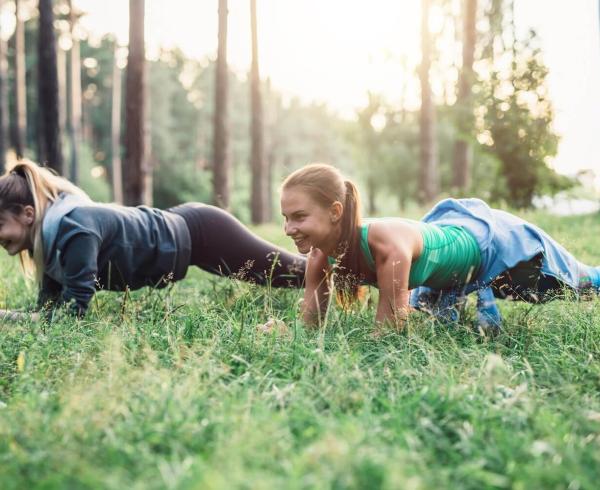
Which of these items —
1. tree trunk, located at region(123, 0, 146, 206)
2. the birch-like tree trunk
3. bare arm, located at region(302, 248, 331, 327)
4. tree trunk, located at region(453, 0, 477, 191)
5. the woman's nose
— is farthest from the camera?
the birch-like tree trunk

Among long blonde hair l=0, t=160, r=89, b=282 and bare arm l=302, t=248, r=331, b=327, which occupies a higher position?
long blonde hair l=0, t=160, r=89, b=282

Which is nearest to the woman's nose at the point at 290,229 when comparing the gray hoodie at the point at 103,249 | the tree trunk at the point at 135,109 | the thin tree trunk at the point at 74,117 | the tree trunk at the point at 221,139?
the gray hoodie at the point at 103,249

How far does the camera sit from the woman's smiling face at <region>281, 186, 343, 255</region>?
346cm

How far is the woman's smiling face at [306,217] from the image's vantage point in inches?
136

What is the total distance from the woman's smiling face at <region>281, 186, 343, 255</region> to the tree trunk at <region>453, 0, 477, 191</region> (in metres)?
8.33

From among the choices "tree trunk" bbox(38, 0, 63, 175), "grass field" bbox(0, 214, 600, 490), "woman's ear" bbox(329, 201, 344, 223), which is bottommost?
"grass field" bbox(0, 214, 600, 490)

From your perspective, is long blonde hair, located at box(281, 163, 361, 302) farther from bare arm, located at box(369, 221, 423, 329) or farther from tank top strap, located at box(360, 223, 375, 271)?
bare arm, located at box(369, 221, 423, 329)

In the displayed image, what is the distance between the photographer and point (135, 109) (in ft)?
32.7

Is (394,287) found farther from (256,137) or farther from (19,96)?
(19,96)

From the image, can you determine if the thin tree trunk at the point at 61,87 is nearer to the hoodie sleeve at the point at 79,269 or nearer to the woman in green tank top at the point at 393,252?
the hoodie sleeve at the point at 79,269

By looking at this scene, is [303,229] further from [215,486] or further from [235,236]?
[215,486]

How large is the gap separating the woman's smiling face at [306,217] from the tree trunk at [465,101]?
833cm

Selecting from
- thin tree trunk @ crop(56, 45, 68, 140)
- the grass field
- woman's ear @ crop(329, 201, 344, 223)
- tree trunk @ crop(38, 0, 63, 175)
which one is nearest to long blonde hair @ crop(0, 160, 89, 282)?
the grass field

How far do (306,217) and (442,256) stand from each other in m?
0.84
